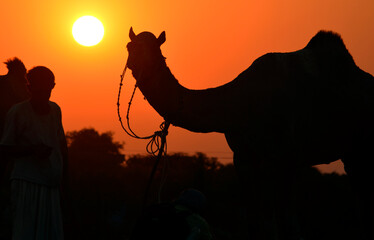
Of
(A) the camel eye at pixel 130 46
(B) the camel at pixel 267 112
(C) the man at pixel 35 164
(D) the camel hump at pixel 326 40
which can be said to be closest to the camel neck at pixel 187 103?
(B) the camel at pixel 267 112

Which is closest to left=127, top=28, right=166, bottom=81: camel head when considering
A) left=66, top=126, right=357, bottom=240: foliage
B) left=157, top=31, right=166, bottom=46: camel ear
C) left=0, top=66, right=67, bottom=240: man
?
left=157, top=31, right=166, bottom=46: camel ear

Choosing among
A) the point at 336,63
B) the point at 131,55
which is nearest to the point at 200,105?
the point at 131,55

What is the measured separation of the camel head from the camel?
0.01 m

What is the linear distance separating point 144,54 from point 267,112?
1844mm

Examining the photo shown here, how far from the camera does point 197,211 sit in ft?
21.1

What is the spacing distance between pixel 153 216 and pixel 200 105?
3047 mm

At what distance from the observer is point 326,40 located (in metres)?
10.3

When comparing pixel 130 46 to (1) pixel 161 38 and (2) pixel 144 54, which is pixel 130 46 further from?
(1) pixel 161 38

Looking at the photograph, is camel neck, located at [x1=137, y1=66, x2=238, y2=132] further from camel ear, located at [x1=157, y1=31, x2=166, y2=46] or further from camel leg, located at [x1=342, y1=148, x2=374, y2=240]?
camel leg, located at [x1=342, y1=148, x2=374, y2=240]

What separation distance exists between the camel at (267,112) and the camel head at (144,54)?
0.01m

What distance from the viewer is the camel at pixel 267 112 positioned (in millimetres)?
8898

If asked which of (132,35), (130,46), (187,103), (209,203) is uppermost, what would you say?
(132,35)

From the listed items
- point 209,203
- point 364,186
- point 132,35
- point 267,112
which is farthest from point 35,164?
point 209,203

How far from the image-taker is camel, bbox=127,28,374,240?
8898 mm
